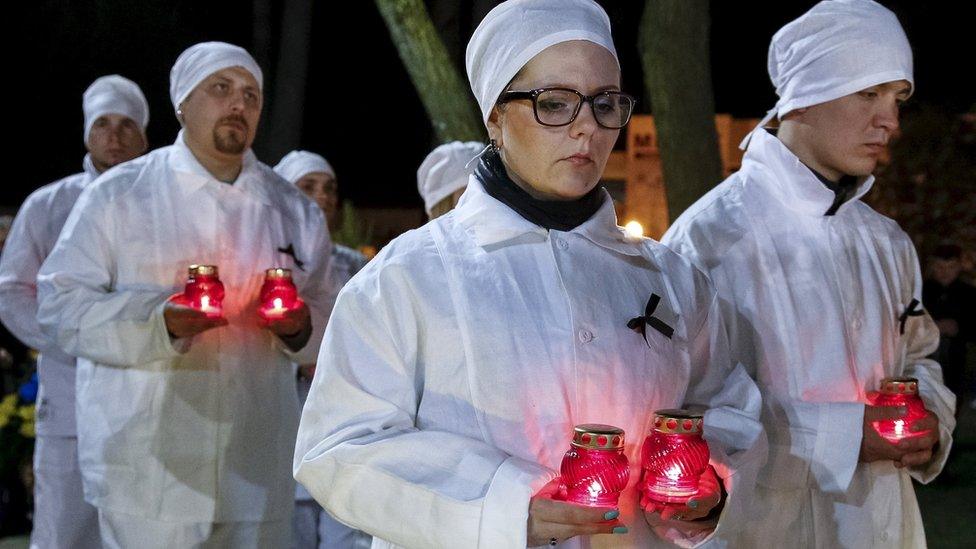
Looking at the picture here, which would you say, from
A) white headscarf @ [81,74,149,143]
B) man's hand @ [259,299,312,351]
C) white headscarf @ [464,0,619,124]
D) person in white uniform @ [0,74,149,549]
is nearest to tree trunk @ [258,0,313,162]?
white headscarf @ [81,74,149,143]

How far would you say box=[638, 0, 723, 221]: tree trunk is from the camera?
7.29 metres

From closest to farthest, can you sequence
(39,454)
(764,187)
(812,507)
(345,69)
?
(812,507)
(764,187)
(39,454)
(345,69)

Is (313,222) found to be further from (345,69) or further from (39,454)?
(345,69)

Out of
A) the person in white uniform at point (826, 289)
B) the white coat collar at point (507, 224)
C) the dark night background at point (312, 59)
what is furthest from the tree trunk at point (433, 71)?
the dark night background at point (312, 59)

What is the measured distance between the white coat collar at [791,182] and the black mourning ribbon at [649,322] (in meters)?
1.42

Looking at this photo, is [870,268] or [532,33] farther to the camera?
[870,268]

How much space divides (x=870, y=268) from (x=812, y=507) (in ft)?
2.87

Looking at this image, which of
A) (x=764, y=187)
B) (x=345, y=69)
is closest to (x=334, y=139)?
(x=345, y=69)

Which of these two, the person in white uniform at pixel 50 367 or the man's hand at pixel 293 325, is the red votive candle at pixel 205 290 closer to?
the man's hand at pixel 293 325

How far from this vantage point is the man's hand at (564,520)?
2.55 meters

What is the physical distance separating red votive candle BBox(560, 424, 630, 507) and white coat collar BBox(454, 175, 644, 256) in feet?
1.94

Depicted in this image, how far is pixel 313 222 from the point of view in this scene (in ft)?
19.6

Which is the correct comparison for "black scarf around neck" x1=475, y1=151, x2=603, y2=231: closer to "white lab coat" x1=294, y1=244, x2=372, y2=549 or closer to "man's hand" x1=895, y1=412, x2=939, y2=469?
"man's hand" x1=895, y1=412, x2=939, y2=469

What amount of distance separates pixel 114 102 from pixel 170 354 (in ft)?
11.8
